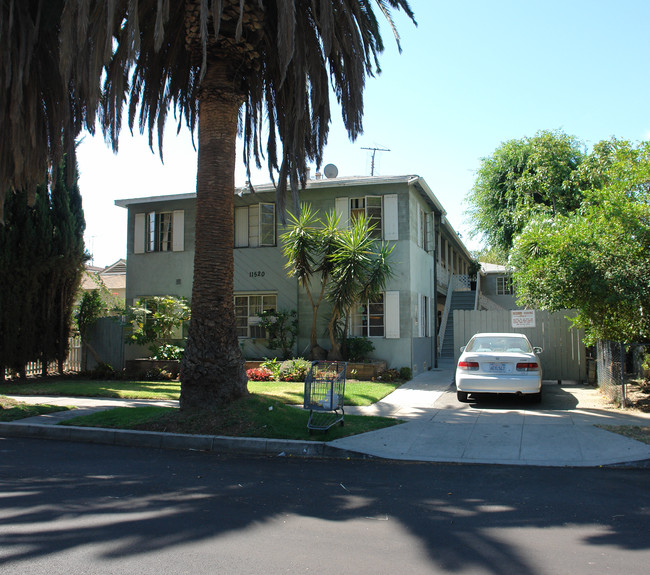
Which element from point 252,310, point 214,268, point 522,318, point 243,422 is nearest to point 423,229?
point 522,318

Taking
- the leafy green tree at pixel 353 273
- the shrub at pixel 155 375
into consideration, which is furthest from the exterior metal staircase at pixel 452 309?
the shrub at pixel 155 375

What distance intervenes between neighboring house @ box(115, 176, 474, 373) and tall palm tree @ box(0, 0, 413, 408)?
5.98m

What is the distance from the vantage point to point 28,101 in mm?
10484

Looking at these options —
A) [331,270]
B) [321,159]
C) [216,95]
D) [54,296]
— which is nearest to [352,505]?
[216,95]

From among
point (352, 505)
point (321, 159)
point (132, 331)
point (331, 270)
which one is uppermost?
point (321, 159)

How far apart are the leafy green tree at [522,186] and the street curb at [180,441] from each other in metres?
18.4

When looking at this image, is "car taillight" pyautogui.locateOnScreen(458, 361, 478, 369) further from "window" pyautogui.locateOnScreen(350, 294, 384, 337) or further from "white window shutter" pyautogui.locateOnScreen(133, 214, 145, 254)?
"white window shutter" pyautogui.locateOnScreen(133, 214, 145, 254)

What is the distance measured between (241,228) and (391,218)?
5.24 m

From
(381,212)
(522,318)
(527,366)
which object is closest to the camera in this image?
(527,366)

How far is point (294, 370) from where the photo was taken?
50.6 feet

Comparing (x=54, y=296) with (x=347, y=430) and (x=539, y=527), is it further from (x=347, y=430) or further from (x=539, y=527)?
(x=539, y=527)

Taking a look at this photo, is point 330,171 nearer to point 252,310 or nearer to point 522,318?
point 252,310

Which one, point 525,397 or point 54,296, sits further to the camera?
point 54,296

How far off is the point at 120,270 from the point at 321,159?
31.6 meters
